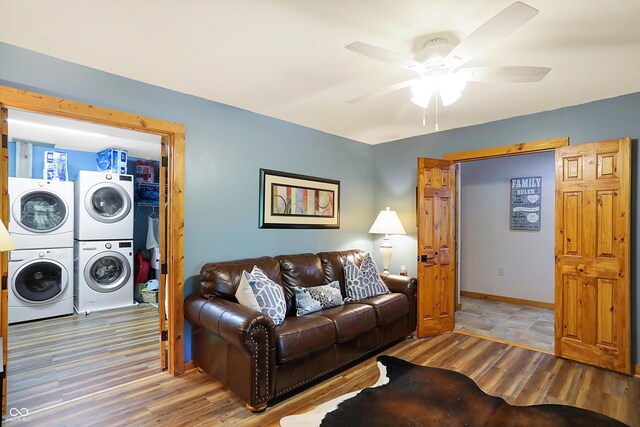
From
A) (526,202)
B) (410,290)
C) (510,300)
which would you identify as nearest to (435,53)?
(410,290)

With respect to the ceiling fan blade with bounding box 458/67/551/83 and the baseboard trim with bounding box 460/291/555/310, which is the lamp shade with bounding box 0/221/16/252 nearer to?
the ceiling fan blade with bounding box 458/67/551/83

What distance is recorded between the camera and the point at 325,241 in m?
4.21

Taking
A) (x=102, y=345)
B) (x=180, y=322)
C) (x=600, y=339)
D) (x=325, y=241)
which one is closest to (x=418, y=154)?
(x=325, y=241)

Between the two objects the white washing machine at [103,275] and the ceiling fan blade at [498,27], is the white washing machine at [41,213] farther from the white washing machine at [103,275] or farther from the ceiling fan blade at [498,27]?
the ceiling fan blade at [498,27]

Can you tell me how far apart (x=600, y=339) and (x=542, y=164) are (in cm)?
297

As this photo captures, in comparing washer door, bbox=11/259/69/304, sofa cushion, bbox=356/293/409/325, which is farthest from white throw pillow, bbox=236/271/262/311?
washer door, bbox=11/259/69/304

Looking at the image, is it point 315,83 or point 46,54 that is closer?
point 46,54

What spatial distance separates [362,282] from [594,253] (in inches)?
85.9

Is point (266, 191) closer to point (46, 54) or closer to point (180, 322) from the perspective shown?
point (180, 322)

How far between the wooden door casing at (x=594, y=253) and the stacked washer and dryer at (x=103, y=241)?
5501 mm

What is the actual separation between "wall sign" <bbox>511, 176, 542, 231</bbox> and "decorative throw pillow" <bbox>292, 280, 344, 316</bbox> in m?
3.67

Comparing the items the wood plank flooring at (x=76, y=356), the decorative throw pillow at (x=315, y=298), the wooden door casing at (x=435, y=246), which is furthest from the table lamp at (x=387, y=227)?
the wood plank flooring at (x=76, y=356)

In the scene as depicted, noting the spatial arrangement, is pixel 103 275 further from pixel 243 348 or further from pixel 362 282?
pixel 362 282

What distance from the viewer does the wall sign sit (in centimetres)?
505
